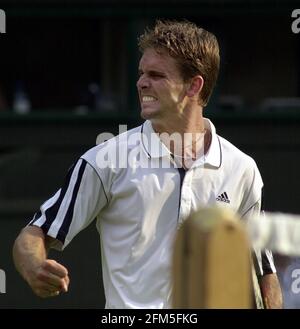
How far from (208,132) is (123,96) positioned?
3714 mm

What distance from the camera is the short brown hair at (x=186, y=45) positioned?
13.6 ft

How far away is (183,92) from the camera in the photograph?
4.24 m

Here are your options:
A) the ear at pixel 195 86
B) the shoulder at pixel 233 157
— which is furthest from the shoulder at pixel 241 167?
the ear at pixel 195 86

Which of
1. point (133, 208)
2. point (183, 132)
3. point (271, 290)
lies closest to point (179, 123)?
point (183, 132)

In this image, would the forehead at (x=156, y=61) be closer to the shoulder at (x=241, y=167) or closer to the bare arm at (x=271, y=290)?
the shoulder at (x=241, y=167)

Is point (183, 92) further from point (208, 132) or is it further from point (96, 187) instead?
point (96, 187)

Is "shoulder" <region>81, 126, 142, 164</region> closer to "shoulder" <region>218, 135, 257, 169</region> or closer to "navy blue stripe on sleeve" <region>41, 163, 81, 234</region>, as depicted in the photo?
"navy blue stripe on sleeve" <region>41, 163, 81, 234</region>

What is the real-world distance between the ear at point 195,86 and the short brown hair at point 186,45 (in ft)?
0.06

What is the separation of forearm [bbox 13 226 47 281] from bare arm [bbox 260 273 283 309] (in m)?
0.87

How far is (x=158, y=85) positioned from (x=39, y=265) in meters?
0.84

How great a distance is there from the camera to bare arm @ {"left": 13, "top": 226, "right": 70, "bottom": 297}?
375 cm

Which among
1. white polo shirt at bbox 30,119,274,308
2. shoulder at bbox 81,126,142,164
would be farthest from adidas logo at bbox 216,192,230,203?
shoulder at bbox 81,126,142,164
